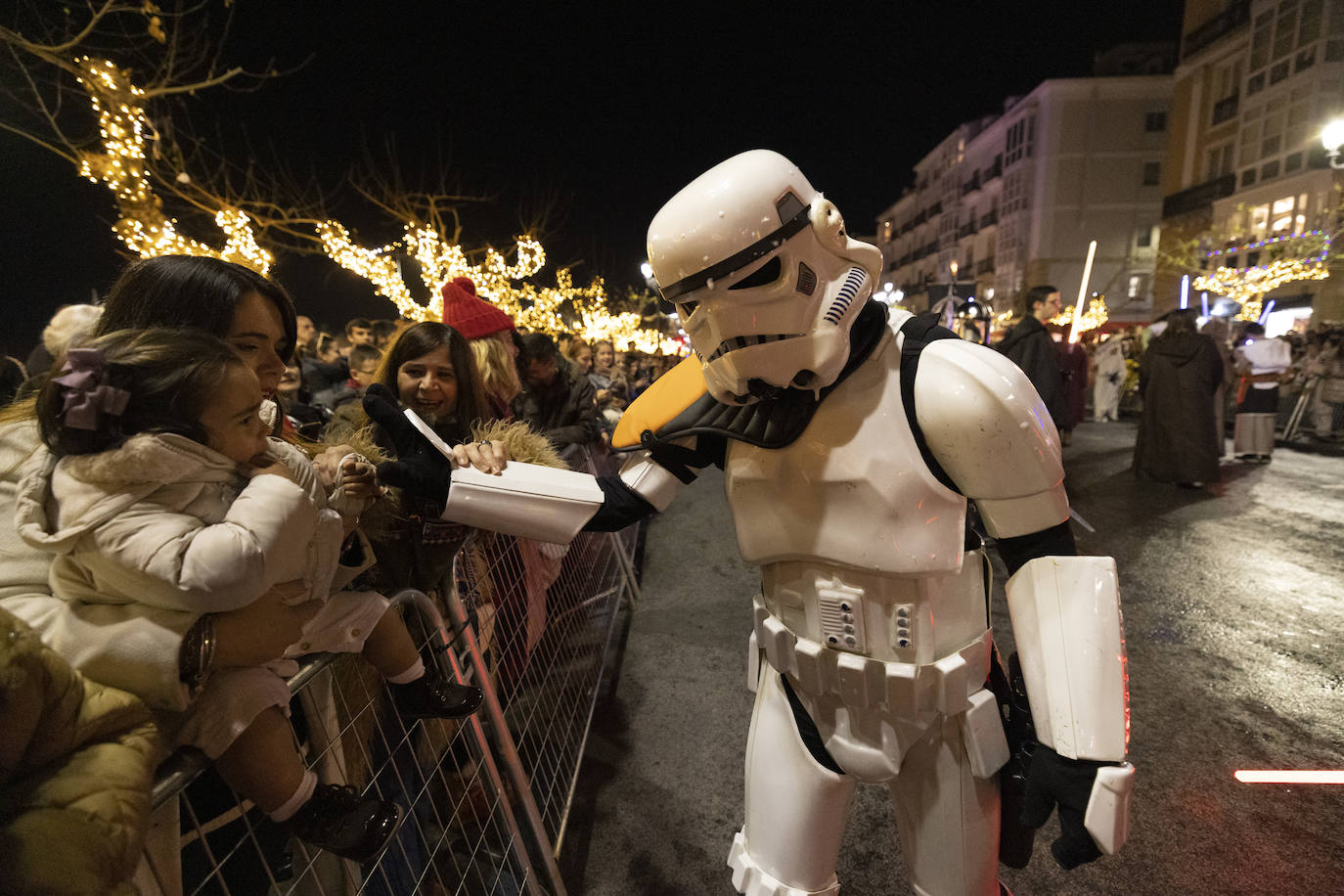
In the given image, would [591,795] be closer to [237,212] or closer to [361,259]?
[237,212]

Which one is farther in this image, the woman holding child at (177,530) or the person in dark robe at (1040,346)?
the person in dark robe at (1040,346)

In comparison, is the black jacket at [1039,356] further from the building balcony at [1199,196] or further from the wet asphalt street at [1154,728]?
the building balcony at [1199,196]

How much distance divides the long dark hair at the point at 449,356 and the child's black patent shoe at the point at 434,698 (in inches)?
35.2

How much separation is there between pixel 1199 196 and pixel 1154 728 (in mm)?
28066

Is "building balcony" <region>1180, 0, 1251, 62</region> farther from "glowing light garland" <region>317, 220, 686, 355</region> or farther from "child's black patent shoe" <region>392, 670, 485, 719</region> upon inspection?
"child's black patent shoe" <region>392, 670, 485, 719</region>

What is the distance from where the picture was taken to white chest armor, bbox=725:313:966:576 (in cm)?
111

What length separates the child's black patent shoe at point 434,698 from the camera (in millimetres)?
1530

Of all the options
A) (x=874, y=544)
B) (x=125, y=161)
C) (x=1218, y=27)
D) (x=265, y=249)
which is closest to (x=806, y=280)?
(x=874, y=544)

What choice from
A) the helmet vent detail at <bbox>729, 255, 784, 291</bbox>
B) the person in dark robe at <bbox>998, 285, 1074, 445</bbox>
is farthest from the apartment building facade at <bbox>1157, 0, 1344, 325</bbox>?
the helmet vent detail at <bbox>729, 255, 784, 291</bbox>

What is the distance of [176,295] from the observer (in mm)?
1237

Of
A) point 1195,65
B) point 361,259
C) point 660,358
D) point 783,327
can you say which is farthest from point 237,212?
point 1195,65

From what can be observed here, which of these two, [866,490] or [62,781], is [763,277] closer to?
[866,490]

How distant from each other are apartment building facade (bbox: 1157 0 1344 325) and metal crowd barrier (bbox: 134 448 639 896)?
59.5 ft

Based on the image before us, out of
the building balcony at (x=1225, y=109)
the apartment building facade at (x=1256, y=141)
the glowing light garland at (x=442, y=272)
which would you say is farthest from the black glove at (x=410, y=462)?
the building balcony at (x=1225, y=109)
